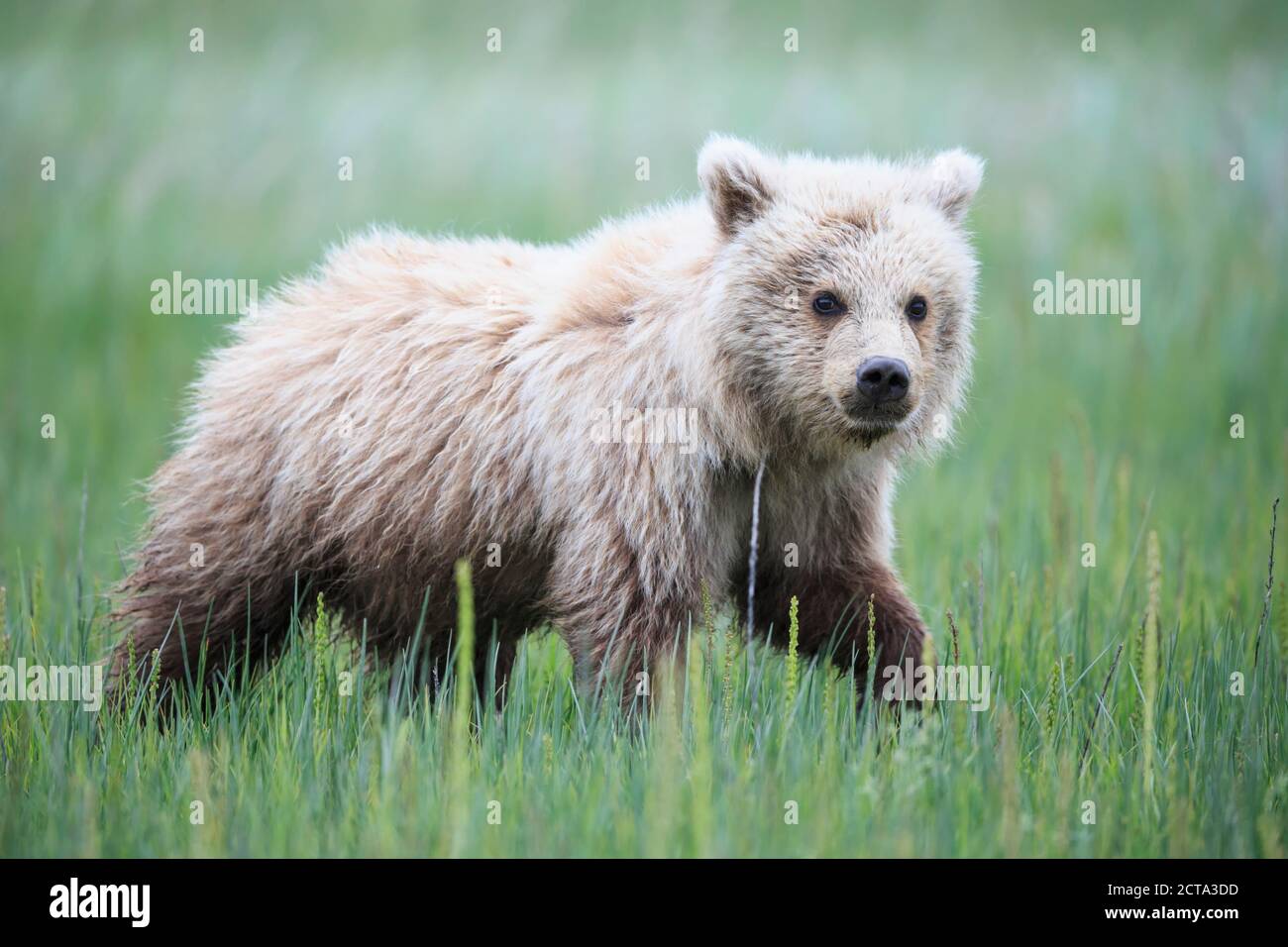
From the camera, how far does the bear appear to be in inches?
210

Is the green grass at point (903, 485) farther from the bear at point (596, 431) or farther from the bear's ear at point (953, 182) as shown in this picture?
the bear's ear at point (953, 182)

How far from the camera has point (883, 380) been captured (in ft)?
16.6

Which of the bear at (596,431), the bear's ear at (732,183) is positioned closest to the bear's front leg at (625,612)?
the bear at (596,431)

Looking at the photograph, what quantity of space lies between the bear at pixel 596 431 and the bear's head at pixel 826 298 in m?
0.01

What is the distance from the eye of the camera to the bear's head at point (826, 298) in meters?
5.22

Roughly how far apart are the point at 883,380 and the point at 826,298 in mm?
476
